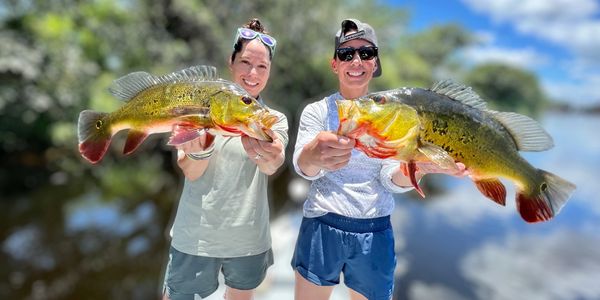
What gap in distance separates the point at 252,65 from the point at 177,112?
618 millimetres

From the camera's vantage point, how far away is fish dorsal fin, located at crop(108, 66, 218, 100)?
2.37 metres

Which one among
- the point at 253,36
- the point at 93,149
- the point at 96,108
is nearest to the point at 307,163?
the point at 253,36

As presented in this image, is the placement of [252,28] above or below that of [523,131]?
above

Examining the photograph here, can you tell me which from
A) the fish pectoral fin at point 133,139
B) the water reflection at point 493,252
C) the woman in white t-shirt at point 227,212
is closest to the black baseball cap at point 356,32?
the woman in white t-shirt at point 227,212

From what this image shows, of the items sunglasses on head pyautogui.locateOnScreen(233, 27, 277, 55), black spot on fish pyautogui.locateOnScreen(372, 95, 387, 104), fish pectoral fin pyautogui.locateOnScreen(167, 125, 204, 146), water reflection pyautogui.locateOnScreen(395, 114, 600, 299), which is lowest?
water reflection pyautogui.locateOnScreen(395, 114, 600, 299)

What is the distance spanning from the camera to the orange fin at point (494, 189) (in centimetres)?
206

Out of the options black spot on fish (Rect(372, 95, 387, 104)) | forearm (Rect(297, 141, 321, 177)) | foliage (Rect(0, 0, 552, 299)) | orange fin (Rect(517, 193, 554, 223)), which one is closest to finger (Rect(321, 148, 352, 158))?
forearm (Rect(297, 141, 321, 177))

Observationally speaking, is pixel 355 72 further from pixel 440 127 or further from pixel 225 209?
pixel 225 209

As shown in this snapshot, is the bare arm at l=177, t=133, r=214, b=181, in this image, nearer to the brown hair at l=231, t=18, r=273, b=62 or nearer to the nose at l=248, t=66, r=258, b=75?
the nose at l=248, t=66, r=258, b=75

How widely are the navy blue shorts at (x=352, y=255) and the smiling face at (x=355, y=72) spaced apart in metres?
0.82

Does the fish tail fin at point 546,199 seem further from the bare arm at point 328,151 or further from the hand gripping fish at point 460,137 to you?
the bare arm at point 328,151

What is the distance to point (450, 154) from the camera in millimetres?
2055

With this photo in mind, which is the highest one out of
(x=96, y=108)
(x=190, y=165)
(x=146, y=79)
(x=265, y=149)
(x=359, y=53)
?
(x=359, y=53)

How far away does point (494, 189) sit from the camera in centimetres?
208
